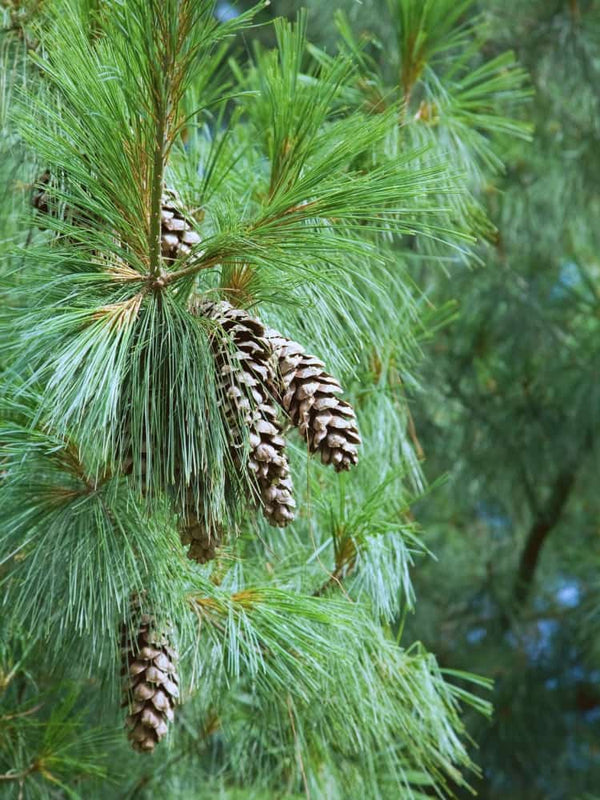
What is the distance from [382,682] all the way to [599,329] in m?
1.69

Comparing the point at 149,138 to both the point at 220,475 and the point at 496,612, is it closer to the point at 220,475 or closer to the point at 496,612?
the point at 220,475

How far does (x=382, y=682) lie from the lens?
48.3 inches

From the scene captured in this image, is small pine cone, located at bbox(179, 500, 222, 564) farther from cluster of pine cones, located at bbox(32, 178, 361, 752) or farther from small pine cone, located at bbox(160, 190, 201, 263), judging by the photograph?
small pine cone, located at bbox(160, 190, 201, 263)

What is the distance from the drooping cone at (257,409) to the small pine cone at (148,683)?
0.20 meters

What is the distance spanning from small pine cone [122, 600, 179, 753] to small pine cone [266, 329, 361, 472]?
9.7 inches

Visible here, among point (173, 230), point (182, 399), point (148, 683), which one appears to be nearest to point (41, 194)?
point (173, 230)

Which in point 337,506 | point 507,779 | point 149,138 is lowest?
point 507,779

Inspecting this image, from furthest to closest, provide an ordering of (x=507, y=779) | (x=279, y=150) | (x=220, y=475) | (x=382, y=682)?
(x=507, y=779) < (x=382, y=682) < (x=279, y=150) < (x=220, y=475)

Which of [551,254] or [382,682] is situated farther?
[551,254]

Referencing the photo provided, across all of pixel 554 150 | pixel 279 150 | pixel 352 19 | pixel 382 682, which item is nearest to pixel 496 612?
pixel 554 150

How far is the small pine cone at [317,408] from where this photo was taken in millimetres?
860

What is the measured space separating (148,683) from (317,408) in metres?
0.30

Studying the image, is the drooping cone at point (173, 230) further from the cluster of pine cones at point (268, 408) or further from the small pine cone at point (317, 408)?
the small pine cone at point (317, 408)

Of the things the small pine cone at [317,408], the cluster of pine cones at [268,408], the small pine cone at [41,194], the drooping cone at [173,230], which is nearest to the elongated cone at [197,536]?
the cluster of pine cones at [268,408]
